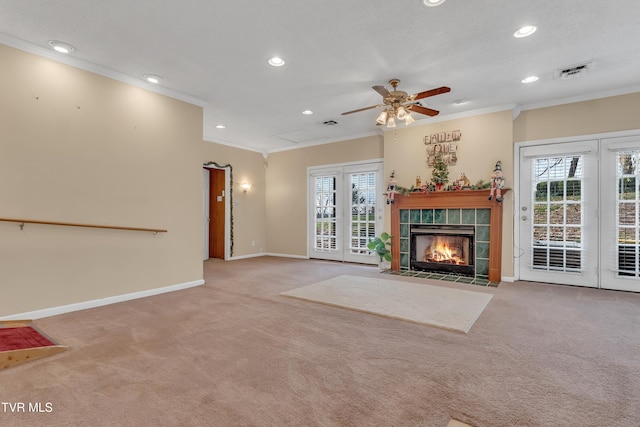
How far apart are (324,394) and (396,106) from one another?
10.9 feet

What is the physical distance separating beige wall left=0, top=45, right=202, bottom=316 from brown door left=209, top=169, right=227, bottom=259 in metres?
2.77

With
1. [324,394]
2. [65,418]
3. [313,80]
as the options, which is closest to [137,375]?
[65,418]

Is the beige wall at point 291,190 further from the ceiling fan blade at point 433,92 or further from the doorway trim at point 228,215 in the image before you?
the ceiling fan blade at point 433,92

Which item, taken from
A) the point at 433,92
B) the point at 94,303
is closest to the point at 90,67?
the point at 94,303

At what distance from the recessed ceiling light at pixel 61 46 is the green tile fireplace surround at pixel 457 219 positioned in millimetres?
4950

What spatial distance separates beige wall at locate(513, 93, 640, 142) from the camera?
4.25 meters

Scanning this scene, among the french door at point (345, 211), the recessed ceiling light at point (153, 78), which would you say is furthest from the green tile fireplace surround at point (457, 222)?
the recessed ceiling light at point (153, 78)

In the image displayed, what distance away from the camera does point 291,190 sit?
7742 mm

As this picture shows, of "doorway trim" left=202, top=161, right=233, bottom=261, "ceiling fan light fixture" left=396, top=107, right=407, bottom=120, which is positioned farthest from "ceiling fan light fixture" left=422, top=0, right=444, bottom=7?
"doorway trim" left=202, top=161, right=233, bottom=261

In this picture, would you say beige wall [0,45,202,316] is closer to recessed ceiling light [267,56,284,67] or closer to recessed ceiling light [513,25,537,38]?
recessed ceiling light [267,56,284,67]

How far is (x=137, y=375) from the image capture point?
6.79 feet

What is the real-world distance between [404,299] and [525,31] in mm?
3015

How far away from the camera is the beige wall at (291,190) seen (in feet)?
23.4

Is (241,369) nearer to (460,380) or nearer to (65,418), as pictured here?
(65,418)
